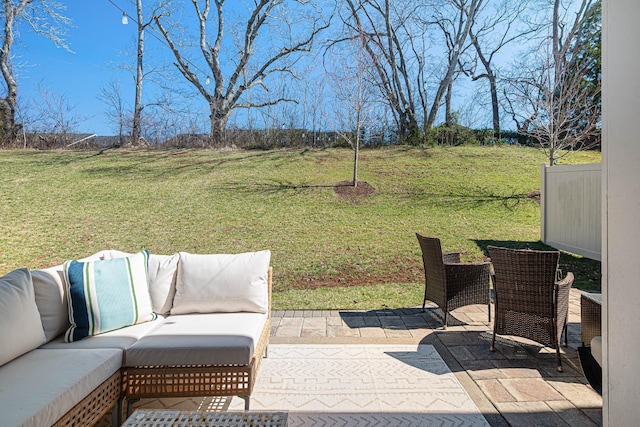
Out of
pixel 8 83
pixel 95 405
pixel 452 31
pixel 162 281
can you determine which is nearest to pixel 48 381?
pixel 95 405

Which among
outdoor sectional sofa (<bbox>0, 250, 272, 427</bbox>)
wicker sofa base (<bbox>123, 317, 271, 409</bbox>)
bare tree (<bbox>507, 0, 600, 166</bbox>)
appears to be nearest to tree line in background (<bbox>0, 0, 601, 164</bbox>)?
bare tree (<bbox>507, 0, 600, 166</bbox>)

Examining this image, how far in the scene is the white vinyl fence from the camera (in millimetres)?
5770

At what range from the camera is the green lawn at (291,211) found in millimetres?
5629

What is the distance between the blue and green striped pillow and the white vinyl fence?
618 centimetres

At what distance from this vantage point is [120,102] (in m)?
12.6

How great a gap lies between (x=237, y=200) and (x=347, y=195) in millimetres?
2600

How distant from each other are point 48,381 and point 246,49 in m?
12.8

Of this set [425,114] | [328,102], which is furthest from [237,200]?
[425,114]

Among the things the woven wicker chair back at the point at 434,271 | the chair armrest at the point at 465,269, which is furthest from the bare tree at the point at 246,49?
the chair armrest at the point at 465,269

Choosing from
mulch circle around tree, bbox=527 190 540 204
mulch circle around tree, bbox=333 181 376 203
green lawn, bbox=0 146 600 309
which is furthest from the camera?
mulch circle around tree, bbox=527 190 540 204

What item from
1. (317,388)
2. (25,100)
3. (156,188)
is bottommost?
(317,388)

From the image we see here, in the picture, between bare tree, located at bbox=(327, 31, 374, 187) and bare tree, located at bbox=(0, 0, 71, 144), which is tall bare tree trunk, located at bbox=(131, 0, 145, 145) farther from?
bare tree, located at bbox=(327, 31, 374, 187)

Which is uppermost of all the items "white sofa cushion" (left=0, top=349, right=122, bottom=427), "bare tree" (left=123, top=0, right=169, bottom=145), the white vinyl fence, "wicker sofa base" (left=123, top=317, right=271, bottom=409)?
"bare tree" (left=123, top=0, right=169, bottom=145)

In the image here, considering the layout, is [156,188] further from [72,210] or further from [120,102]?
[120,102]
